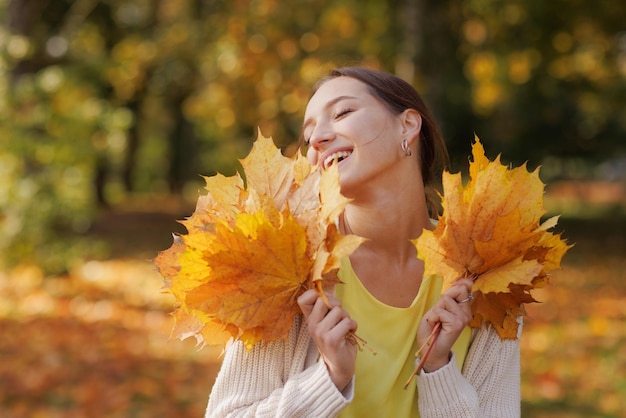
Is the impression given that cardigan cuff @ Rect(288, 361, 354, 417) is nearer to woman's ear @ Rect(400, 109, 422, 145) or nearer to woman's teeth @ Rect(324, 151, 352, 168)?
woman's teeth @ Rect(324, 151, 352, 168)

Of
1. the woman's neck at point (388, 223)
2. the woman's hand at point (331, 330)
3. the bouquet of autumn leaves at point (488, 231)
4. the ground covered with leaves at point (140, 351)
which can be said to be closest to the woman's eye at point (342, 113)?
the woman's neck at point (388, 223)

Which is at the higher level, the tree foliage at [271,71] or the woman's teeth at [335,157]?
the tree foliage at [271,71]

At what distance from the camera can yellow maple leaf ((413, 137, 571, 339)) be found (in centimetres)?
177

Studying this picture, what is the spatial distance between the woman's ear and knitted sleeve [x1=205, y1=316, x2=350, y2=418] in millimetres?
646

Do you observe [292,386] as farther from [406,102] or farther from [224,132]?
[224,132]

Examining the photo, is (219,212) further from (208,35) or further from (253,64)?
(208,35)

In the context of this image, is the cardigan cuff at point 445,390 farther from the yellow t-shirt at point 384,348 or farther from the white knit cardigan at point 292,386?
the yellow t-shirt at point 384,348

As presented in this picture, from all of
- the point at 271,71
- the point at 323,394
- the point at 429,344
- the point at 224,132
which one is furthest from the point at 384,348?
the point at 224,132

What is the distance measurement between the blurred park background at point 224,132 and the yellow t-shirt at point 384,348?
3369mm

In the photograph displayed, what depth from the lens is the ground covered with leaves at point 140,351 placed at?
528 cm

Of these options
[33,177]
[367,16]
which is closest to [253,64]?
[367,16]

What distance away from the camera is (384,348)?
6.54 feet

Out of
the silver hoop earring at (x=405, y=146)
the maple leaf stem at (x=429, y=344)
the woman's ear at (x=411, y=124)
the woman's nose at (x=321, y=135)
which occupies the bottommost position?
the maple leaf stem at (x=429, y=344)

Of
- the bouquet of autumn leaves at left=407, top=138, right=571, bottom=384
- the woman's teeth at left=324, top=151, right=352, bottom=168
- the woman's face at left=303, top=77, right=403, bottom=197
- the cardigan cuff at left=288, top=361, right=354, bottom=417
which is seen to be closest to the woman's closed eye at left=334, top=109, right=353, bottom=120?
the woman's face at left=303, top=77, right=403, bottom=197
